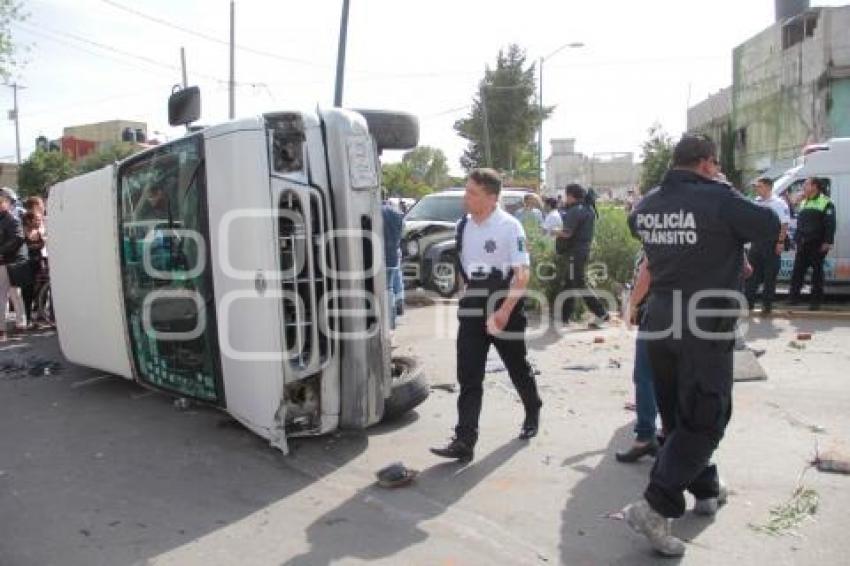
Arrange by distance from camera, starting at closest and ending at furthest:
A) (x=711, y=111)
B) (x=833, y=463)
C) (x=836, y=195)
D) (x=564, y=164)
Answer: (x=833, y=463), (x=836, y=195), (x=711, y=111), (x=564, y=164)

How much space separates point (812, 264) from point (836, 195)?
1276mm

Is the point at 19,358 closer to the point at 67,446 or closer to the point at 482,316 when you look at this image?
the point at 67,446

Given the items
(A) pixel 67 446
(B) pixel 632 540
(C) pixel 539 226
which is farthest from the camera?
(C) pixel 539 226

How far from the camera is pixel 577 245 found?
30.8 ft

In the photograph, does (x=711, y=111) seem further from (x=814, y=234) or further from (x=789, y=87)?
(x=814, y=234)

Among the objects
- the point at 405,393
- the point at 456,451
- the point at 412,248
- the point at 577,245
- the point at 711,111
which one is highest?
the point at 711,111

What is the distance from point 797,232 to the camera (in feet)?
34.4

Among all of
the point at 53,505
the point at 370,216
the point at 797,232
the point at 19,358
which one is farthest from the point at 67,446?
the point at 797,232

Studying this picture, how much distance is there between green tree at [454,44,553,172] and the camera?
1950 inches

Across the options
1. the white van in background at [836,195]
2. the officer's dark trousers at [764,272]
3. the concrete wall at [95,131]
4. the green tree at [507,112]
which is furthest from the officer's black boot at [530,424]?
the concrete wall at [95,131]

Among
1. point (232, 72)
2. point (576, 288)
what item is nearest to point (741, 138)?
point (232, 72)

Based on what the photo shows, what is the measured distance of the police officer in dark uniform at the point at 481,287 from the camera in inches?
191

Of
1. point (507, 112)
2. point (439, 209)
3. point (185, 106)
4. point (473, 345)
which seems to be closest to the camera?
point (473, 345)

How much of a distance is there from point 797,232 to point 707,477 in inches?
299
